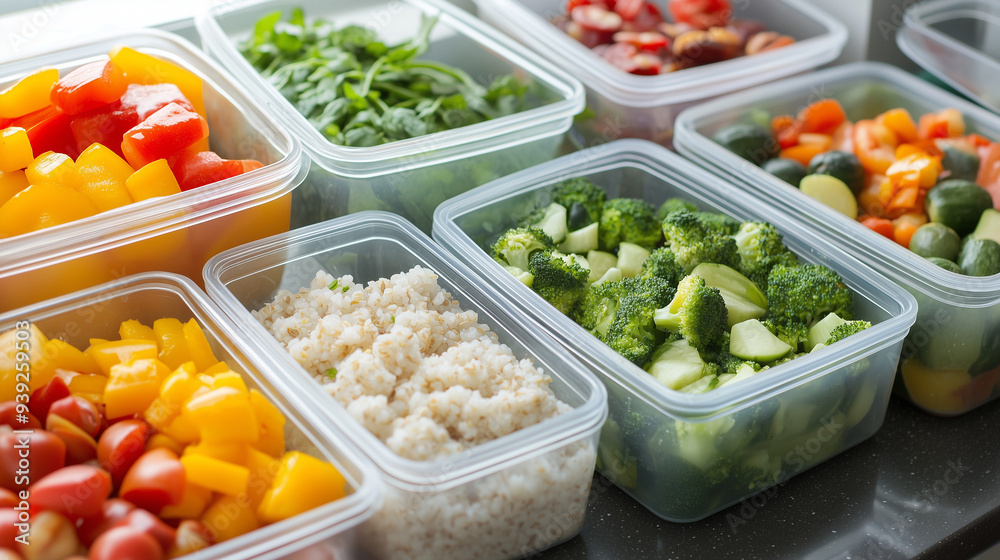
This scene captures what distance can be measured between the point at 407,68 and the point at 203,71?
43 centimetres

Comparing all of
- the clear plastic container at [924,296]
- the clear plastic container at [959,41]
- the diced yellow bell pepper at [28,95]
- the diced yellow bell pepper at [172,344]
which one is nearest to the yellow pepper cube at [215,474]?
the diced yellow bell pepper at [172,344]

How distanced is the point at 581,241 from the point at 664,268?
18cm

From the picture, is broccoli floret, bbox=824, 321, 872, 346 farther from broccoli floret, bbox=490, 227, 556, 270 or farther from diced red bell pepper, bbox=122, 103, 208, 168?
diced red bell pepper, bbox=122, 103, 208, 168

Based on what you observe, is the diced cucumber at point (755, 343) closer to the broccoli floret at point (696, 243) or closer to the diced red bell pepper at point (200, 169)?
the broccoli floret at point (696, 243)

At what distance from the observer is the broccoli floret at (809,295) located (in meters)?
1.32

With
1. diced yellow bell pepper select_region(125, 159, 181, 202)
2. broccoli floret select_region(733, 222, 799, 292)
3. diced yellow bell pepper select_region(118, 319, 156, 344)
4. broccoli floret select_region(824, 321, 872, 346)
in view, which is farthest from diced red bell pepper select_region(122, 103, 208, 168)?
broccoli floret select_region(824, 321, 872, 346)

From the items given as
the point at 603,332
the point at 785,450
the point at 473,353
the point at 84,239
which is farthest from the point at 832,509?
the point at 84,239

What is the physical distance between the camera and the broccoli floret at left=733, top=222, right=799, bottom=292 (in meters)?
1.43

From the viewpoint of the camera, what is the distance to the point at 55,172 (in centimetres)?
125

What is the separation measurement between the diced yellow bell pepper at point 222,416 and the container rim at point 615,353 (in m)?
0.46

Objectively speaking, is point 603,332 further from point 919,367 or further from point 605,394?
point 919,367

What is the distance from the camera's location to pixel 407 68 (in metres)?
1.84

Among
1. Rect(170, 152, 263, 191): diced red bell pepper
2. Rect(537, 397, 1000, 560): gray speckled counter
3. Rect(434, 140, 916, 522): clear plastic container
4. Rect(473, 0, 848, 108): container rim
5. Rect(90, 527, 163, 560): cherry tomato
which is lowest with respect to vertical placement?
Rect(537, 397, 1000, 560): gray speckled counter

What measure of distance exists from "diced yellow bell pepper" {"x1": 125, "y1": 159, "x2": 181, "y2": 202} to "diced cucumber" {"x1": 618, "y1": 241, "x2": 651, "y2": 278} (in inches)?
29.1
